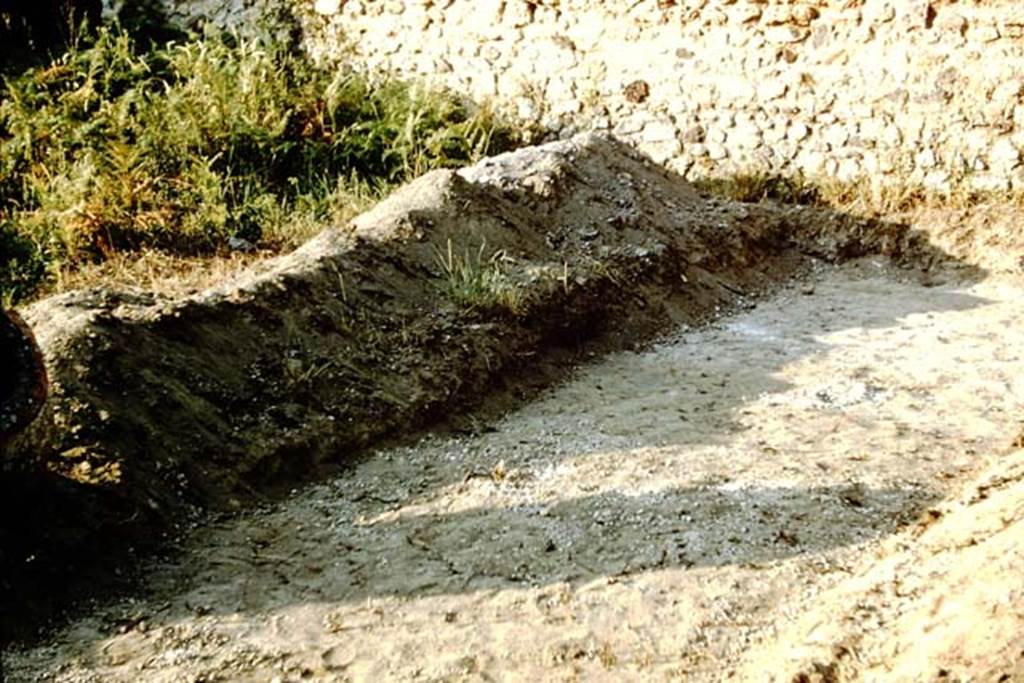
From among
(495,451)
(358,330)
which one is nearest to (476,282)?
(358,330)

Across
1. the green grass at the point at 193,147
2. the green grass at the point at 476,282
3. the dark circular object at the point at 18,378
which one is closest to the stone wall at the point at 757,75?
the green grass at the point at 193,147

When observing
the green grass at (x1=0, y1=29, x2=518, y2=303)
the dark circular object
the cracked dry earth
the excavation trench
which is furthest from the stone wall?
the dark circular object

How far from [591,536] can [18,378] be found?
6.53ft

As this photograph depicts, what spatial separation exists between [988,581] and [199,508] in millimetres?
2833

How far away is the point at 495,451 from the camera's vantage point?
4906 millimetres

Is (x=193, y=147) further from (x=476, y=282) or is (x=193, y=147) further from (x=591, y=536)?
(x=591, y=536)

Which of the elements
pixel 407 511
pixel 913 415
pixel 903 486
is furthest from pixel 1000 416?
pixel 407 511

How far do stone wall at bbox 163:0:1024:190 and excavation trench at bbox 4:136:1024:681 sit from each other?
1133 millimetres

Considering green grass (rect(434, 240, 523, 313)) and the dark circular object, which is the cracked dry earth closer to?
green grass (rect(434, 240, 523, 313))

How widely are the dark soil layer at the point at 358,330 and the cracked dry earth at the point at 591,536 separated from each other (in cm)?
24

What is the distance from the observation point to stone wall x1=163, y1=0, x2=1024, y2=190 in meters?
7.65

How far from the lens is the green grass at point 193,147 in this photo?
7.06m

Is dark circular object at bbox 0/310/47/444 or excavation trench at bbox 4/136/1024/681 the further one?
excavation trench at bbox 4/136/1024/681

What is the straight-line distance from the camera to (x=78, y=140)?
7953mm
